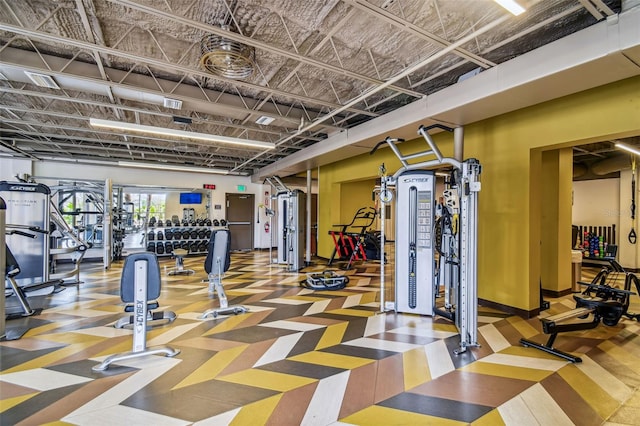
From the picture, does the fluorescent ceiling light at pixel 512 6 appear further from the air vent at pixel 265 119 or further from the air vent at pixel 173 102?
the air vent at pixel 173 102

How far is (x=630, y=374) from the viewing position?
9.23 feet

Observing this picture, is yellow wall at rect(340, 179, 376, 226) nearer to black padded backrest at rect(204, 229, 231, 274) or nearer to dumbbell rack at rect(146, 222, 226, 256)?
dumbbell rack at rect(146, 222, 226, 256)

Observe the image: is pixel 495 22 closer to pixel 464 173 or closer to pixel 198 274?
pixel 464 173

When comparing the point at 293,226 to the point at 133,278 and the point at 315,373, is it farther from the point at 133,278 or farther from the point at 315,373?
the point at 315,373

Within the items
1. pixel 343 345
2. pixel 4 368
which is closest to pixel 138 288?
pixel 4 368

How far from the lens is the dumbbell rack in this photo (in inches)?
412

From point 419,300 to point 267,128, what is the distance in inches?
199

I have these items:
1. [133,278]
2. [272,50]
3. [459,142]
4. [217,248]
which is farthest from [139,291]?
[459,142]

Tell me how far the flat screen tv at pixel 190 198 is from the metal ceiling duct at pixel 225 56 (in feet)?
27.5

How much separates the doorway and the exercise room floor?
7.96 metres

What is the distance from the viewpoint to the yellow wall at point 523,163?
3.63m

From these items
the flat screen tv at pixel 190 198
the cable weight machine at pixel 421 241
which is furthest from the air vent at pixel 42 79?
the flat screen tv at pixel 190 198

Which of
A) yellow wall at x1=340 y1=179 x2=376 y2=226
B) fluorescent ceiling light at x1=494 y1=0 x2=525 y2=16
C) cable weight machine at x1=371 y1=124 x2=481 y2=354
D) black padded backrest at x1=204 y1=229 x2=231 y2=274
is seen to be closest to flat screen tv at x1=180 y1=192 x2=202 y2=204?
yellow wall at x1=340 y1=179 x2=376 y2=226

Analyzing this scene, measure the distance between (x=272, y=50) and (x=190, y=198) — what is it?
9396mm
